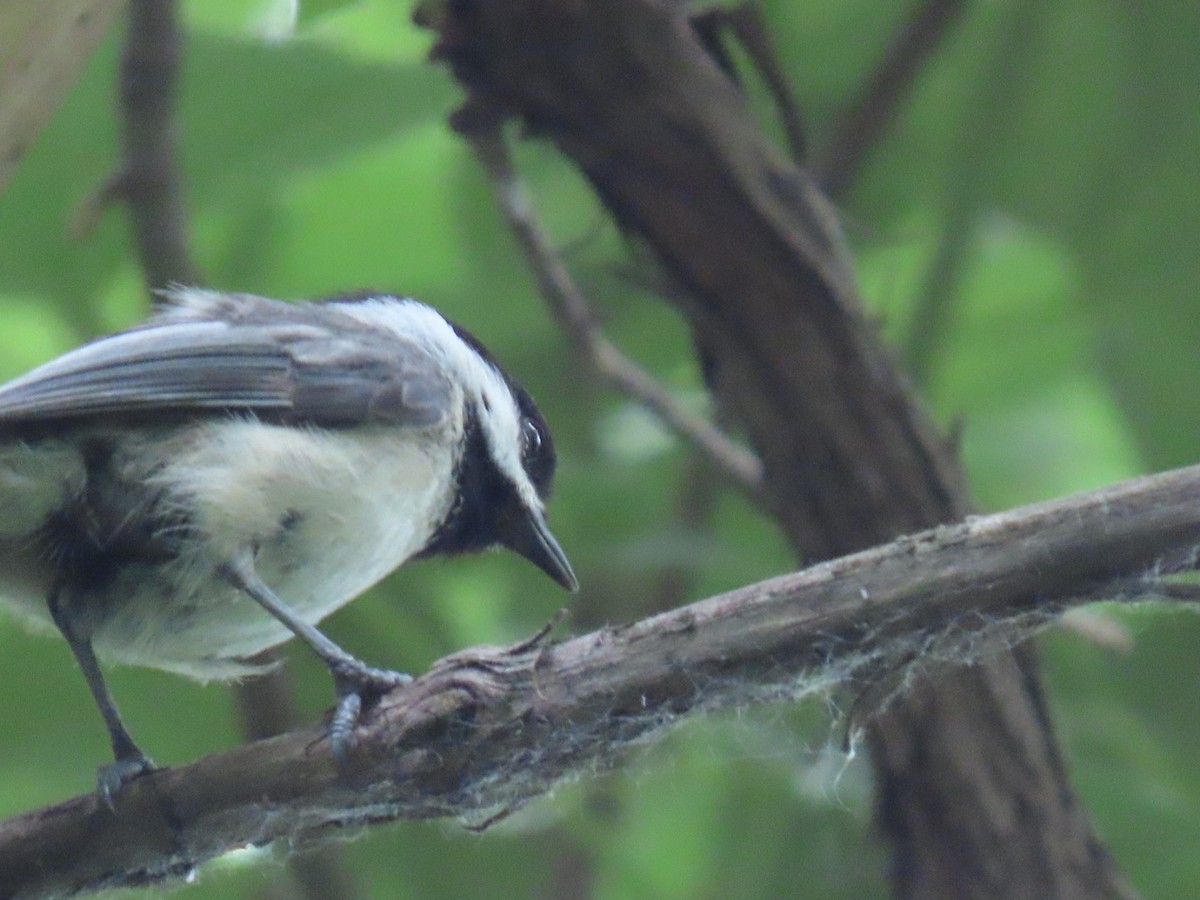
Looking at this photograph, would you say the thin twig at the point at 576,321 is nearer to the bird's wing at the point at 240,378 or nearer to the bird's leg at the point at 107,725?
the bird's wing at the point at 240,378

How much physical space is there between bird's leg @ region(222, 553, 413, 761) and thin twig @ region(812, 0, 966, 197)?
0.92 metres

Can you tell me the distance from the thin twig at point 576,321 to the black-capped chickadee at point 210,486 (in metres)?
0.22

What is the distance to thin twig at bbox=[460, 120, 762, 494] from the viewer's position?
4.90 feet

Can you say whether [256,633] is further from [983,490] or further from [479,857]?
[983,490]

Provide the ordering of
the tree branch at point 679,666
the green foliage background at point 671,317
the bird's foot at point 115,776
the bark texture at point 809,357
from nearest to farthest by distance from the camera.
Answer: the tree branch at point 679,666
the bird's foot at point 115,776
the bark texture at point 809,357
the green foliage background at point 671,317

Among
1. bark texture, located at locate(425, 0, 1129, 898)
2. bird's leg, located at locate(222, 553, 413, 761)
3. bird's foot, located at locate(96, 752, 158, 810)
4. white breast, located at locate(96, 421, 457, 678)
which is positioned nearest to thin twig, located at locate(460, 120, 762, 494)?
bark texture, located at locate(425, 0, 1129, 898)

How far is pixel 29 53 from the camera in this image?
1.10m

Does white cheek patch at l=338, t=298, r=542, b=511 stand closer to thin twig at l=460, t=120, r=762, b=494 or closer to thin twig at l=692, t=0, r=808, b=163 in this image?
thin twig at l=460, t=120, r=762, b=494

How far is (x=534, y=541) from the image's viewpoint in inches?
56.4

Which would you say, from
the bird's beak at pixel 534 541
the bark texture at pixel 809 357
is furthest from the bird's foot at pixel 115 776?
the bark texture at pixel 809 357

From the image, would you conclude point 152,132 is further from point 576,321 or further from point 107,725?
point 107,725

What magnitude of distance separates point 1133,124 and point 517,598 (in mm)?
919

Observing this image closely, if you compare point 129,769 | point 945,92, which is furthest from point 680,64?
point 129,769

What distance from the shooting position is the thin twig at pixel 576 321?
149 centimetres
